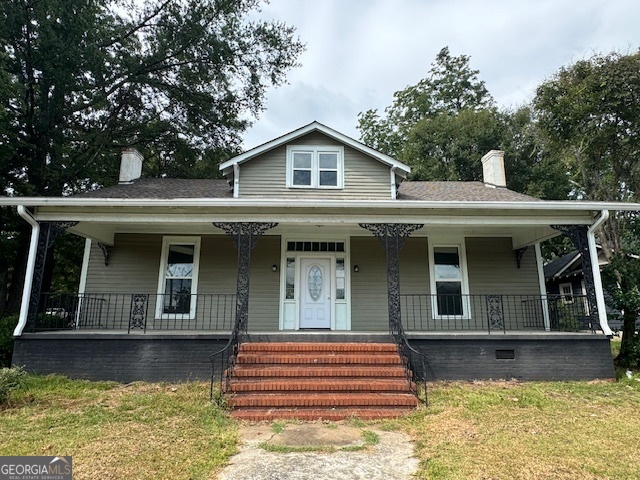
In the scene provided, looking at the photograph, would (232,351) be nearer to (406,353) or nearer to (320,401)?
(320,401)

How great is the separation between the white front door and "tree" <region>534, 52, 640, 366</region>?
6293mm

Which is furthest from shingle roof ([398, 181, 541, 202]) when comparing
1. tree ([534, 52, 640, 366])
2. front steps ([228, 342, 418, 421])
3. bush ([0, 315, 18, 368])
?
bush ([0, 315, 18, 368])

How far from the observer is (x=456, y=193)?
10344mm

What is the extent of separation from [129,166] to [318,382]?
859 cm

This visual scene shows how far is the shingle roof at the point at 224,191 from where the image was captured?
9406 mm

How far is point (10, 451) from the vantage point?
3951mm

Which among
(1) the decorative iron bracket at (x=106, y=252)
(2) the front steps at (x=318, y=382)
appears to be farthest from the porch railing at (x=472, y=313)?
(1) the decorative iron bracket at (x=106, y=252)

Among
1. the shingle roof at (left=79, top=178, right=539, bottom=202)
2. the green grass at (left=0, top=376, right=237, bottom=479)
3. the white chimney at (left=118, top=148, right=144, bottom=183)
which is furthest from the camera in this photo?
the white chimney at (left=118, top=148, right=144, bottom=183)

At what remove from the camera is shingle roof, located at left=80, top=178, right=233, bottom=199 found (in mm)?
9289

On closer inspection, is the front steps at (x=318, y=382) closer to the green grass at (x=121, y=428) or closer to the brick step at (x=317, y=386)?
the brick step at (x=317, y=386)

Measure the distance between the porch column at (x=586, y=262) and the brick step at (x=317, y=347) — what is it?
415 cm

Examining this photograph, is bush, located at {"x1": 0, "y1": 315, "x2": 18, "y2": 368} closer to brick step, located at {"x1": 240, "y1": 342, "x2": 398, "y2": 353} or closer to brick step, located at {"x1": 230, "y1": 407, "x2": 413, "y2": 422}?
brick step, located at {"x1": 240, "y1": 342, "x2": 398, "y2": 353}

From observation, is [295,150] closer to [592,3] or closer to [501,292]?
[501,292]

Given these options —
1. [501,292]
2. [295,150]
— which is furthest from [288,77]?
[501,292]
